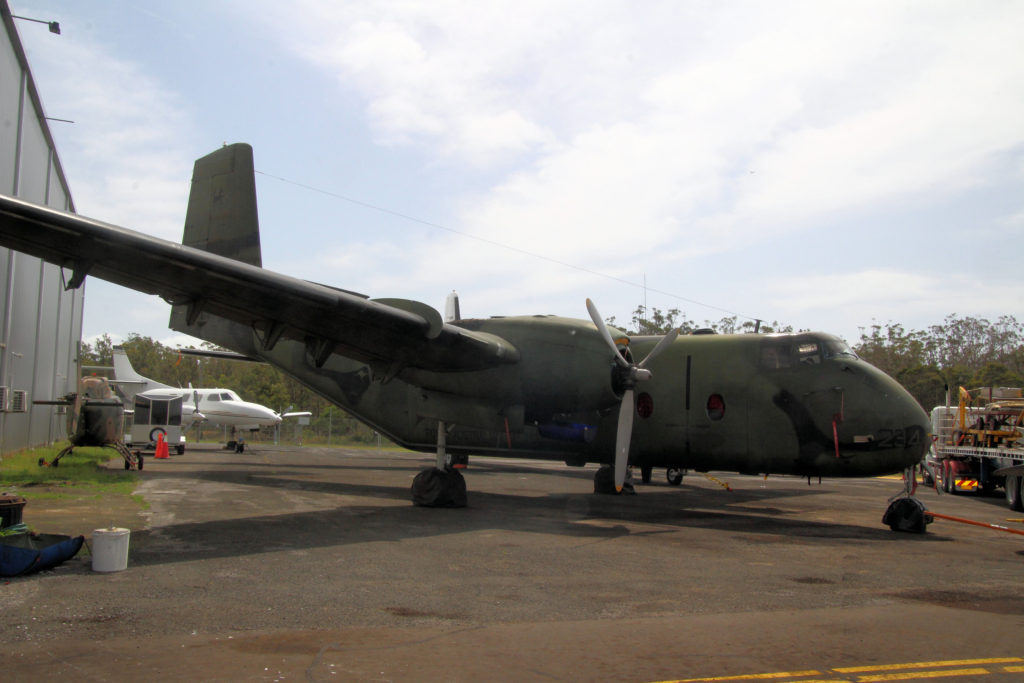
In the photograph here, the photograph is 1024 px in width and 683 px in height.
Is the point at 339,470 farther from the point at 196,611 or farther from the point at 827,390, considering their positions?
the point at 196,611

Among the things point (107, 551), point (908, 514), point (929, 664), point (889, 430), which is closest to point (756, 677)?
point (929, 664)

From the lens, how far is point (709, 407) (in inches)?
518

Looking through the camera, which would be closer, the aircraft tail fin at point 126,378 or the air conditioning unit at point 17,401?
the air conditioning unit at point 17,401

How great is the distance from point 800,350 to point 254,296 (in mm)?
9151

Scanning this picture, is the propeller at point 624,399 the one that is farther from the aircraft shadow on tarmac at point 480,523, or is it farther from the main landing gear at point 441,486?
the main landing gear at point 441,486

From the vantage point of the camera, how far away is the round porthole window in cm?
1305

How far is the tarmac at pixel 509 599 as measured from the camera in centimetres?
487

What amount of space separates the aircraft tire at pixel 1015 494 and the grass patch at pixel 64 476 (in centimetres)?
1984

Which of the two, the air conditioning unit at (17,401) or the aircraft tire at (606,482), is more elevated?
the air conditioning unit at (17,401)

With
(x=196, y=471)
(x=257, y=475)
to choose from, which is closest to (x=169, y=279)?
(x=257, y=475)

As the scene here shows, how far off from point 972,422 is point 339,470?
2133 cm

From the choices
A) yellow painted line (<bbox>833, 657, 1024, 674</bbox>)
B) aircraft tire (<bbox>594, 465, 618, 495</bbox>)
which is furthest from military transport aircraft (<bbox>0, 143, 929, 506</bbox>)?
yellow painted line (<bbox>833, 657, 1024, 674</bbox>)

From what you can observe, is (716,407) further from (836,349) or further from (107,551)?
(107,551)

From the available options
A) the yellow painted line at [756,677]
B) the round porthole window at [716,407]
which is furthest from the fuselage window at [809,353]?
the yellow painted line at [756,677]
